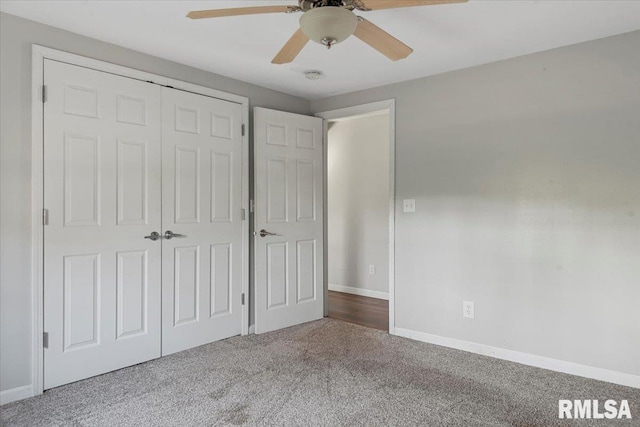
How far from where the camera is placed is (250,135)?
3.63 meters

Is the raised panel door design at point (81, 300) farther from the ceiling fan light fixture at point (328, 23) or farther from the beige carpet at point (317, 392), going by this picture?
the ceiling fan light fixture at point (328, 23)

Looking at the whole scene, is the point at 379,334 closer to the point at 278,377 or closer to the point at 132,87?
the point at 278,377

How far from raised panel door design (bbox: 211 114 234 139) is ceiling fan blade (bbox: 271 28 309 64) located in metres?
1.25

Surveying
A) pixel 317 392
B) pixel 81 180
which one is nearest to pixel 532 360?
pixel 317 392

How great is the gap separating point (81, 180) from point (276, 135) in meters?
1.69

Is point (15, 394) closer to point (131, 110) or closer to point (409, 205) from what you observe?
point (131, 110)

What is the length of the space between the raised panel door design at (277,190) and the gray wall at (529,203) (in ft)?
3.48

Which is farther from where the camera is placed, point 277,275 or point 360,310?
point 360,310

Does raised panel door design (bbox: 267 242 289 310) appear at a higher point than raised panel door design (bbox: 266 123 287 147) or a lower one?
lower

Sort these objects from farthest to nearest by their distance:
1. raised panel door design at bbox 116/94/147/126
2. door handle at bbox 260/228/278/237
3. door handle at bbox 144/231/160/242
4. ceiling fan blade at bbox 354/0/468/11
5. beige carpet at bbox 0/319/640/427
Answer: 1. door handle at bbox 260/228/278/237
2. door handle at bbox 144/231/160/242
3. raised panel door design at bbox 116/94/147/126
4. beige carpet at bbox 0/319/640/427
5. ceiling fan blade at bbox 354/0/468/11

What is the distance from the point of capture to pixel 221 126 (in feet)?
11.1

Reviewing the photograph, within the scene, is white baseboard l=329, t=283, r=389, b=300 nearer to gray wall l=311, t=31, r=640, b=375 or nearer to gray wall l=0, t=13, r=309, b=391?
gray wall l=311, t=31, r=640, b=375

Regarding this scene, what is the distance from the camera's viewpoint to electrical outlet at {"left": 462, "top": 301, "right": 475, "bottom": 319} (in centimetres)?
320

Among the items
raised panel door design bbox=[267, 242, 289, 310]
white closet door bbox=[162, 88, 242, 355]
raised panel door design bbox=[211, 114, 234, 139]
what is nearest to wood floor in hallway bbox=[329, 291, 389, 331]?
raised panel door design bbox=[267, 242, 289, 310]
